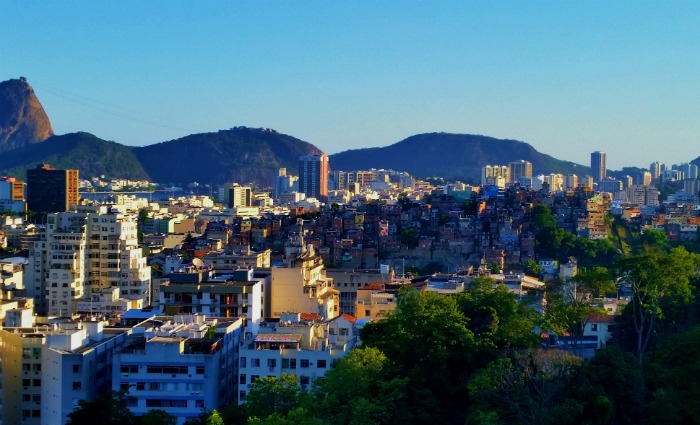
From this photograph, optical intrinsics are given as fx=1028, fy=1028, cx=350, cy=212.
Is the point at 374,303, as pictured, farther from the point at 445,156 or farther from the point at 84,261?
the point at 445,156

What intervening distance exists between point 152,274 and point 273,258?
433 centimetres

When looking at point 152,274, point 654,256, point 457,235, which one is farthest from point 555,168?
point 654,256

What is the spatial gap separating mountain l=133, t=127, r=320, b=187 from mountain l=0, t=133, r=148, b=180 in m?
7.10

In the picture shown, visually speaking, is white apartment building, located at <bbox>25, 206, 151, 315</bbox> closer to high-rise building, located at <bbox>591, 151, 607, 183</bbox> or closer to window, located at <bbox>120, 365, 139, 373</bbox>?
window, located at <bbox>120, 365, 139, 373</bbox>

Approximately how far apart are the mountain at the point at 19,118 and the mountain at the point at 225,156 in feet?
44.1

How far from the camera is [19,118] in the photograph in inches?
5482

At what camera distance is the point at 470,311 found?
15.8 meters

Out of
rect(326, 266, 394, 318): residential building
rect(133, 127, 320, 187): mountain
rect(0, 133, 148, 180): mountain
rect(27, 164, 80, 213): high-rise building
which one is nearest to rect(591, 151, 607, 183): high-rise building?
rect(133, 127, 320, 187): mountain

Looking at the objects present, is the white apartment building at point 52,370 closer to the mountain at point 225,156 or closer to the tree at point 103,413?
the tree at point 103,413

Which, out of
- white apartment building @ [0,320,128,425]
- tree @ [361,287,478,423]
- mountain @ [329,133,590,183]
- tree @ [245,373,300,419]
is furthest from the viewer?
mountain @ [329,133,590,183]

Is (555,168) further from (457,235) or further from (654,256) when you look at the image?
(654,256)

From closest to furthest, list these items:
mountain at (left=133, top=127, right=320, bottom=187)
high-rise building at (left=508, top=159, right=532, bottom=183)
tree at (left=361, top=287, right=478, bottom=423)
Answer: tree at (left=361, top=287, right=478, bottom=423) → high-rise building at (left=508, top=159, right=532, bottom=183) → mountain at (left=133, top=127, right=320, bottom=187)

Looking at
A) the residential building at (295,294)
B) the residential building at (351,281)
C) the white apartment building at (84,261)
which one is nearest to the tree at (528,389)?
the residential building at (295,294)

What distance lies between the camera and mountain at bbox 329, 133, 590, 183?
140875 millimetres
